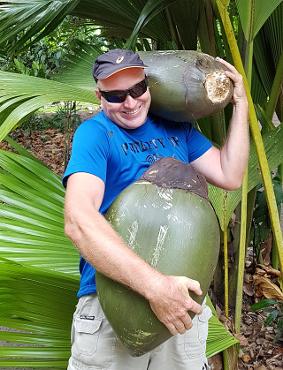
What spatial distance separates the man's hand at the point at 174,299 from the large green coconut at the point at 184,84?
567mm

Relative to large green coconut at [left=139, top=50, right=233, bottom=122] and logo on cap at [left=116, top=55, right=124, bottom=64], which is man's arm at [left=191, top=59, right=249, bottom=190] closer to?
large green coconut at [left=139, top=50, right=233, bottom=122]

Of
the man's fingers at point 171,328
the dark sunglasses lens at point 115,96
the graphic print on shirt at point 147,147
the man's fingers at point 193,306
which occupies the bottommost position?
the man's fingers at point 171,328

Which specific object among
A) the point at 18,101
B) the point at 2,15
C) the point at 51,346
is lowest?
the point at 51,346

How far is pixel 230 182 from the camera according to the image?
5.59 ft

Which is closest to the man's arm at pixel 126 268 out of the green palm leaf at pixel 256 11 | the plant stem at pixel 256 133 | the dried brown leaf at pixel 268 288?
the plant stem at pixel 256 133

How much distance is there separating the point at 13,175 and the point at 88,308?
24.6 inches

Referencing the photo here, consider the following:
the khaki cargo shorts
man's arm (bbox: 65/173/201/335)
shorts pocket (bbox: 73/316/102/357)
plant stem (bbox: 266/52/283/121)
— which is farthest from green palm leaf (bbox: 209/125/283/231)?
man's arm (bbox: 65/173/201/335)

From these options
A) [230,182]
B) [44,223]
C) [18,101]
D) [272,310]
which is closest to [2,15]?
[18,101]

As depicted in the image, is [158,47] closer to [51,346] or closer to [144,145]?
[144,145]

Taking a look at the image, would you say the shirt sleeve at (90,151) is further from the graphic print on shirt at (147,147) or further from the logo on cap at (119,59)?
the logo on cap at (119,59)

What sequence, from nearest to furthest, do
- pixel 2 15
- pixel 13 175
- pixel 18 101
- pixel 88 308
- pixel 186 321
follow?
pixel 186 321 → pixel 88 308 → pixel 18 101 → pixel 13 175 → pixel 2 15

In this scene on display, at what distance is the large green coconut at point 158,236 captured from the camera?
1249mm

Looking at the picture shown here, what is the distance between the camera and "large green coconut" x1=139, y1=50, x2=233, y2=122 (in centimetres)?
156

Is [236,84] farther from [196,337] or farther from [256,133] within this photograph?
[196,337]
